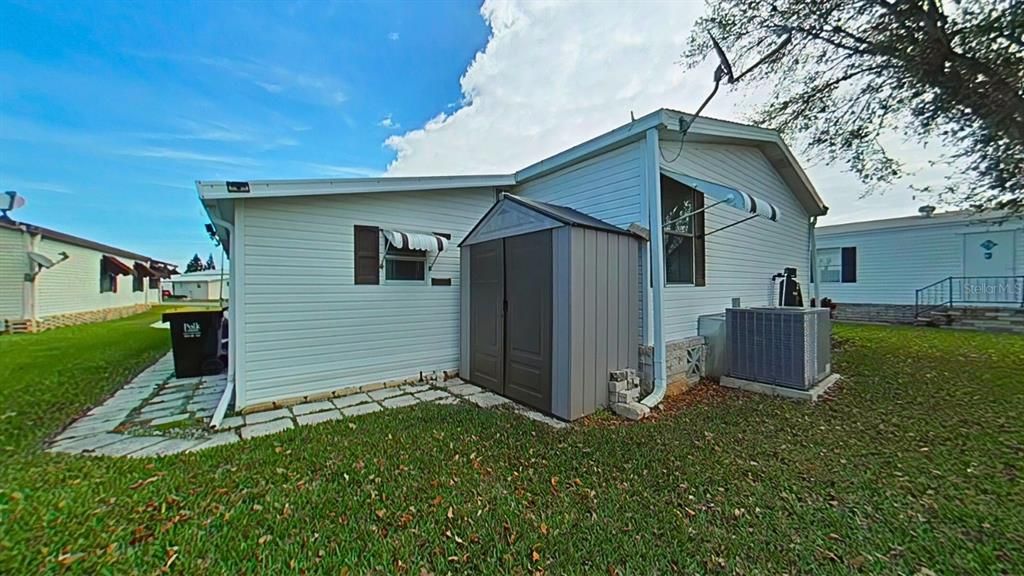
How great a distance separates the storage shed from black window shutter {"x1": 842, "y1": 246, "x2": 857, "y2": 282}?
1486 centimetres

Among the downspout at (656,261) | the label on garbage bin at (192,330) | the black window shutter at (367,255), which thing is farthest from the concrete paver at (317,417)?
the downspout at (656,261)

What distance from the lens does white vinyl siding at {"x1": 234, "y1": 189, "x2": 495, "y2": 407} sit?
4.72 metres

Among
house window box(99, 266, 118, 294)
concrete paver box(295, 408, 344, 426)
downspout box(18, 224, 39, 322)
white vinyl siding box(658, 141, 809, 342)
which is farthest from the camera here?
house window box(99, 266, 118, 294)

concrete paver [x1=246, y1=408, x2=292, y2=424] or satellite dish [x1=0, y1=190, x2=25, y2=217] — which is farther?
satellite dish [x1=0, y1=190, x2=25, y2=217]

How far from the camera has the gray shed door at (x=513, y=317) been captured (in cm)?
458

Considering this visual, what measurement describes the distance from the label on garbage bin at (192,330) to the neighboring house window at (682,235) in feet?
25.3

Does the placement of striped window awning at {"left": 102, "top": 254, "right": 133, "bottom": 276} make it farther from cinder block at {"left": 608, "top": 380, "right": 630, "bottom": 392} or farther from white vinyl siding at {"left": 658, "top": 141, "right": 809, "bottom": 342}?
white vinyl siding at {"left": 658, "top": 141, "right": 809, "bottom": 342}

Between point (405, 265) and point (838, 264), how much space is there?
17.2 meters

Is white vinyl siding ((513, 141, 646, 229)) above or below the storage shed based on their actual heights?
above

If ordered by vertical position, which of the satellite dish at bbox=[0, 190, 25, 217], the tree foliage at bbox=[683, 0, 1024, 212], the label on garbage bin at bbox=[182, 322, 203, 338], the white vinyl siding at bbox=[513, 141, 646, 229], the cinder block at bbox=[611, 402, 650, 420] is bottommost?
the cinder block at bbox=[611, 402, 650, 420]

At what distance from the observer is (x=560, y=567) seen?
204cm

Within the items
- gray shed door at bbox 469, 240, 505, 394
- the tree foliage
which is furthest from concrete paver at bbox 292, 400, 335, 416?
the tree foliage

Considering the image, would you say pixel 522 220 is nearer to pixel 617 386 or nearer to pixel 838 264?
pixel 617 386

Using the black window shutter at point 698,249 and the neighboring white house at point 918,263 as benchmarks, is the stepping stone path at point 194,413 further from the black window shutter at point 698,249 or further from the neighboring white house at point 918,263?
the neighboring white house at point 918,263
